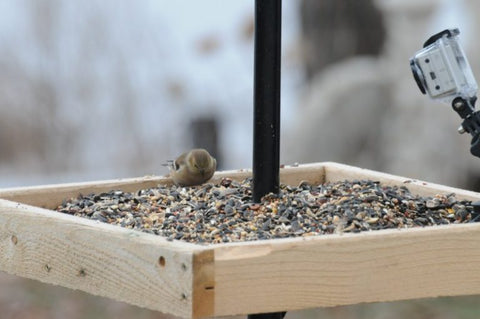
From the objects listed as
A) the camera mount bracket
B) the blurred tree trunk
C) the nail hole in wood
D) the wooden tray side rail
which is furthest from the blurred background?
the nail hole in wood

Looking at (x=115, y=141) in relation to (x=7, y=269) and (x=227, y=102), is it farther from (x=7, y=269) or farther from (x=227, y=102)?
(x=7, y=269)

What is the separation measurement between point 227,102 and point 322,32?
4.17 feet

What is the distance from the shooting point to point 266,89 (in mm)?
2973

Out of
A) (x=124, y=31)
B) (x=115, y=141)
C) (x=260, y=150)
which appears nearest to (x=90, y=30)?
(x=124, y=31)

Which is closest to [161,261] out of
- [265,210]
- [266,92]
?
[265,210]

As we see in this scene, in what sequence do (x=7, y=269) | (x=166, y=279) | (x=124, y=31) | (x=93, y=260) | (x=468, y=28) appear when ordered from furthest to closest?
(x=468, y=28), (x=124, y=31), (x=7, y=269), (x=93, y=260), (x=166, y=279)

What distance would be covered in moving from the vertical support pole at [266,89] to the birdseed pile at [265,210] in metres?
0.10

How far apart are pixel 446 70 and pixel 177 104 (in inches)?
140

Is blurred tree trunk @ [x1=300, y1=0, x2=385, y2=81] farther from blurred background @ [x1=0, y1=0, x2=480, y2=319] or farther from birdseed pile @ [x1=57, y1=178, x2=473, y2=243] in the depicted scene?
birdseed pile @ [x1=57, y1=178, x2=473, y2=243]

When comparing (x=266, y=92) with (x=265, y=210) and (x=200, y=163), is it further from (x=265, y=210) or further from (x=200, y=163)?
(x=200, y=163)

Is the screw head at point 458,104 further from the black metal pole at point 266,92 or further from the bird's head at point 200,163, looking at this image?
the bird's head at point 200,163

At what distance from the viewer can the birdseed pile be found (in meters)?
2.79

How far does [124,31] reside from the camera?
6062 mm

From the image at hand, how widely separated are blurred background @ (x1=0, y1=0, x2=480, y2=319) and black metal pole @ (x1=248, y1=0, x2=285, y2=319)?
2.60 metres
